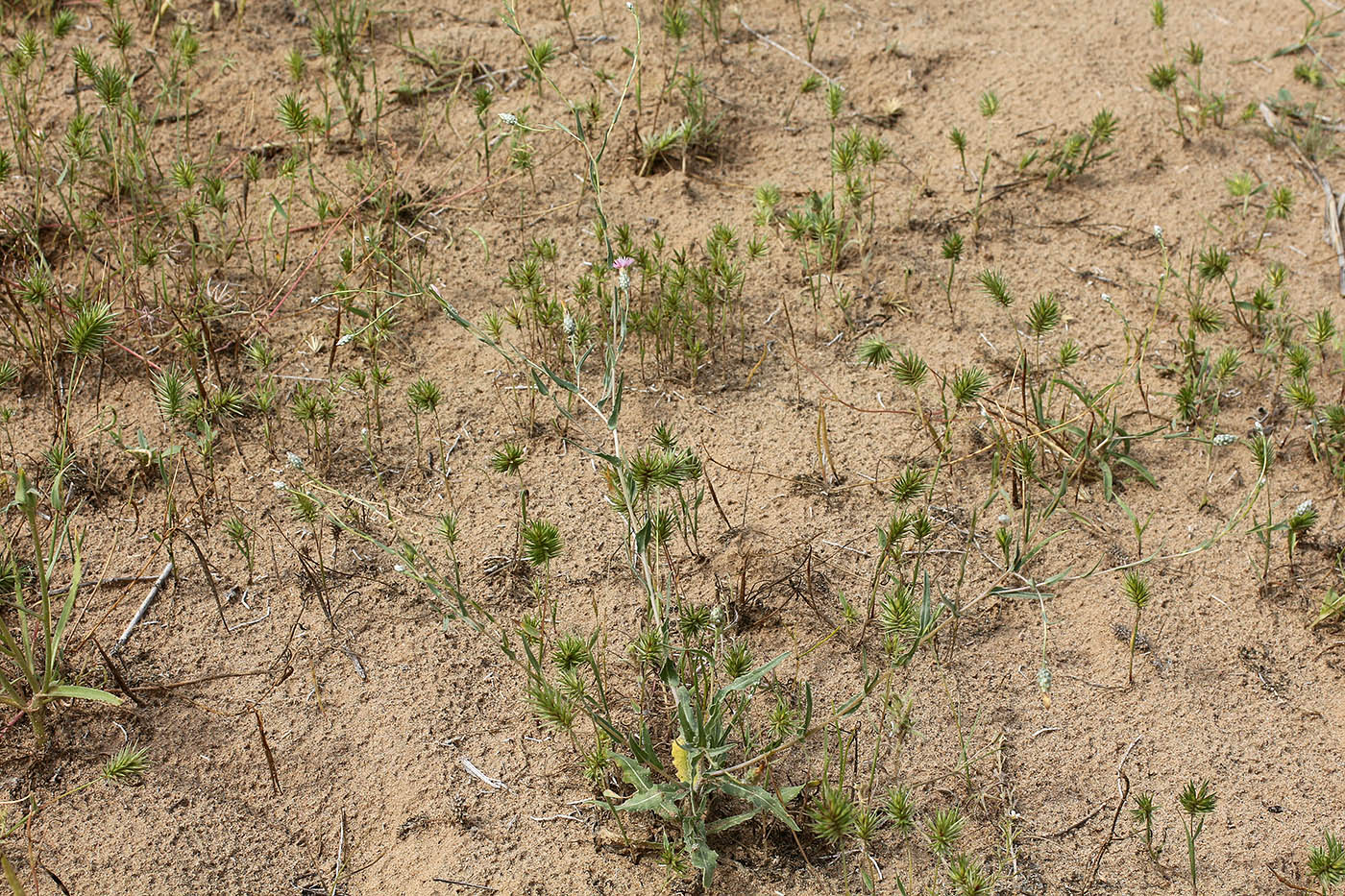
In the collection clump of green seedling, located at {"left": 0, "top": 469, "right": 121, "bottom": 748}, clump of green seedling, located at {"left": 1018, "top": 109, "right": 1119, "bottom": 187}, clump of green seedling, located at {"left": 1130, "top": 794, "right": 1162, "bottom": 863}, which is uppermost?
clump of green seedling, located at {"left": 1018, "top": 109, "right": 1119, "bottom": 187}

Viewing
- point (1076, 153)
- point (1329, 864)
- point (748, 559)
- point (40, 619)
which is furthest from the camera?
point (1076, 153)

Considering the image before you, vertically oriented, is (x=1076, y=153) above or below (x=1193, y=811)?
above

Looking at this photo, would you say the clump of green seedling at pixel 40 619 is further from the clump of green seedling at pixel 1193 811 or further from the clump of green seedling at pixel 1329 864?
the clump of green seedling at pixel 1329 864

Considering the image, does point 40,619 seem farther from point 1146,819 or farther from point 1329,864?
point 1329,864

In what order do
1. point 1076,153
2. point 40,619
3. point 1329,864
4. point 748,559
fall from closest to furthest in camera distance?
point 1329,864, point 40,619, point 748,559, point 1076,153

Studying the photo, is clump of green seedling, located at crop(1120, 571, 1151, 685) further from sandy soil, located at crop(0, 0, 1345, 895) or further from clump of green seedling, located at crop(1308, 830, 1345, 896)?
clump of green seedling, located at crop(1308, 830, 1345, 896)

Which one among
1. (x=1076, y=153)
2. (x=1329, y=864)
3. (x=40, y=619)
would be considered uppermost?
(x=1076, y=153)

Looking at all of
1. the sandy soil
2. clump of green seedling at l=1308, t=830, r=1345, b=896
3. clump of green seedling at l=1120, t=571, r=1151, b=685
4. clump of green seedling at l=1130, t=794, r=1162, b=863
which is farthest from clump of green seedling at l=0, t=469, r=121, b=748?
clump of green seedling at l=1308, t=830, r=1345, b=896

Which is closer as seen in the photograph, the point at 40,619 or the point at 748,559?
the point at 40,619

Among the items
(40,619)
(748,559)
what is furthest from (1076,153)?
(40,619)

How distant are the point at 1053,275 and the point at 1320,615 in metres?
1.24

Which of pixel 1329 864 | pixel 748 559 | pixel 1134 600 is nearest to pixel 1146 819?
pixel 1329 864

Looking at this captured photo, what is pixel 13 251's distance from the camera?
132 inches

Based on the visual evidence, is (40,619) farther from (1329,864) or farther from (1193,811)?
(1329,864)
